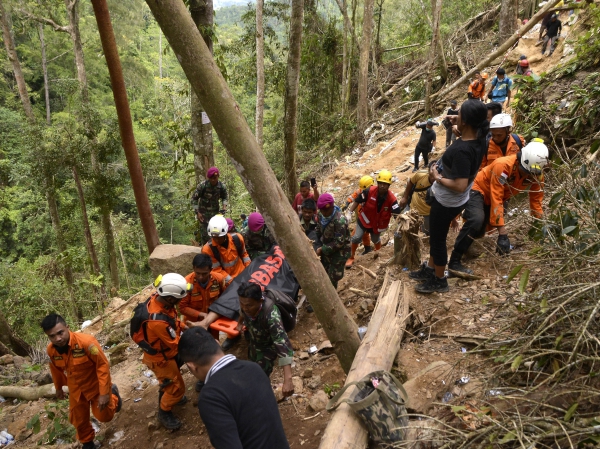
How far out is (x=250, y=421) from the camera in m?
2.05

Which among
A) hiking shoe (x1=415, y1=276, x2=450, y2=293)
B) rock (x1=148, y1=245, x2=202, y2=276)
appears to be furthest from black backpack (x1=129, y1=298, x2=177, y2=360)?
rock (x1=148, y1=245, x2=202, y2=276)

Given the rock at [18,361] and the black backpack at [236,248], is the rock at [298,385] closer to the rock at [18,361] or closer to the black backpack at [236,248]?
the black backpack at [236,248]

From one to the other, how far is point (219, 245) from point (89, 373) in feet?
6.20

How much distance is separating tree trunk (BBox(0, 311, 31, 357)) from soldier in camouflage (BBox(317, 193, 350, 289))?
669 cm

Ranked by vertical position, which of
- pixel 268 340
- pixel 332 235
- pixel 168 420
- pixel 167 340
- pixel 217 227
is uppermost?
pixel 217 227

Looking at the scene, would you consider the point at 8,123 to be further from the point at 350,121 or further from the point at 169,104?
the point at 350,121

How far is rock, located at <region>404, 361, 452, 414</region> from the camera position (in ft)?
8.95

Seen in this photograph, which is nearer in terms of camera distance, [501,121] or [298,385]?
[298,385]

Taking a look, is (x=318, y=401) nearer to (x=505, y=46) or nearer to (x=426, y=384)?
(x=426, y=384)

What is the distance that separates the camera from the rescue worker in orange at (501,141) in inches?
175

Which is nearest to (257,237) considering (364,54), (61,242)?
(364,54)

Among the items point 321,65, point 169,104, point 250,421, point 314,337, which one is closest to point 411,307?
point 314,337

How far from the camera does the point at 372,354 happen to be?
9.75ft

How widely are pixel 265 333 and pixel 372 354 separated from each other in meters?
1.00
